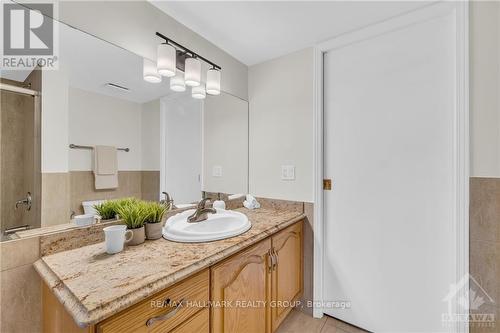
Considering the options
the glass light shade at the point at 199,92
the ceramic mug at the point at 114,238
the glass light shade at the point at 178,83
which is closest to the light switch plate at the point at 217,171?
the glass light shade at the point at 199,92

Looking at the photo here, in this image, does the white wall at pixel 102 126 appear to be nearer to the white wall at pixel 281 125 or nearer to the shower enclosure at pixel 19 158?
the shower enclosure at pixel 19 158

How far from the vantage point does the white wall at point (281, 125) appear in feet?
5.85

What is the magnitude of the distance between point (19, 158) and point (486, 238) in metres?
2.27

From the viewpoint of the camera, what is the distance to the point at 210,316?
97cm

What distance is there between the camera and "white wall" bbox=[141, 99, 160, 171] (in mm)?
1292

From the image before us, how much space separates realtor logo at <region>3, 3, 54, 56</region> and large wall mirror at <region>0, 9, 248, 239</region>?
0.05m

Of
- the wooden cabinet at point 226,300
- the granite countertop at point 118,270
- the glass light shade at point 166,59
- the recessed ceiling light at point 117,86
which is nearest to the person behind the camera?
the granite countertop at point 118,270

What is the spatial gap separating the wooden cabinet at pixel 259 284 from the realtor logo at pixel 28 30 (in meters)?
1.25

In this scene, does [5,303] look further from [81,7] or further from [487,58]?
[487,58]

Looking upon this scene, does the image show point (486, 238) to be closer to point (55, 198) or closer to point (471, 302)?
point (471, 302)

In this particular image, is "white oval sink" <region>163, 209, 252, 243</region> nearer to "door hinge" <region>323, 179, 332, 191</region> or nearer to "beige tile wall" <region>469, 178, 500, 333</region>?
"door hinge" <region>323, 179, 332, 191</region>

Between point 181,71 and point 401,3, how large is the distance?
1.41m

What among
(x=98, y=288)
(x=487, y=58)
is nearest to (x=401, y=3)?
(x=487, y=58)

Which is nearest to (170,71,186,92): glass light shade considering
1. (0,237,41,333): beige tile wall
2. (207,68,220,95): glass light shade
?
(207,68,220,95): glass light shade
